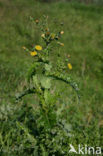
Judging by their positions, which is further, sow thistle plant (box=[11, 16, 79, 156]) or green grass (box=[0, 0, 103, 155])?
green grass (box=[0, 0, 103, 155])

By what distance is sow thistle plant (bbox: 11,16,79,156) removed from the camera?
5.07 ft

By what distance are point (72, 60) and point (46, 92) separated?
3.06 m

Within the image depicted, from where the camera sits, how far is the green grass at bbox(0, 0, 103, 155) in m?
2.09

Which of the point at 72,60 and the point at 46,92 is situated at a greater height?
the point at 46,92

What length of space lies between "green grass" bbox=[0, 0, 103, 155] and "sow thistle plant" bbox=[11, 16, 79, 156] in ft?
0.41

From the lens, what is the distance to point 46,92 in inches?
62.7

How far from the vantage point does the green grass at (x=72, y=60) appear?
2.09m

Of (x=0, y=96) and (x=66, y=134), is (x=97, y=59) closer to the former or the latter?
(x=0, y=96)

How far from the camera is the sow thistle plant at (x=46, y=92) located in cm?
154

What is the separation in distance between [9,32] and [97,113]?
9.62 ft

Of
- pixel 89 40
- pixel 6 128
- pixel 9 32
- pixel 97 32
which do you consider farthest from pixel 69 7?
pixel 6 128

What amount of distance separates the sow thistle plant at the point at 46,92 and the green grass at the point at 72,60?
0.41ft

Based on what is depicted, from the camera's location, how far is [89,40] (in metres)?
5.90

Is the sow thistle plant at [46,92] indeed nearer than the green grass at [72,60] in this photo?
Yes
